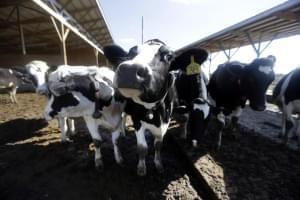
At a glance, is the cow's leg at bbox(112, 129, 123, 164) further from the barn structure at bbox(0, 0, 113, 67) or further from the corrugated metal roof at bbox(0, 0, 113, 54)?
the corrugated metal roof at bbox(0, 0, 113, 54)

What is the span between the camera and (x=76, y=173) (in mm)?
3039

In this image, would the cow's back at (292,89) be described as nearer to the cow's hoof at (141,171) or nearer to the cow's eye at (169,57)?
the cow's eye at (169,57)

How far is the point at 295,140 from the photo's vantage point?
425 centimetres

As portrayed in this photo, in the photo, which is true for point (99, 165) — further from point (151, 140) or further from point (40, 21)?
point (40, 21)

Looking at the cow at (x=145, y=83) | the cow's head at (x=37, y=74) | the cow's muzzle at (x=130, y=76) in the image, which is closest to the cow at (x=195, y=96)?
the cow at (x=145, y=83)

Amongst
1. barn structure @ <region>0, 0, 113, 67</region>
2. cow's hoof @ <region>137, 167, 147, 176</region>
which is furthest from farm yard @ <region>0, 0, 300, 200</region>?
barn structure @ <region>0, 0, 113, 67</region>

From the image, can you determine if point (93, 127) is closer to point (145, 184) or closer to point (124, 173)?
point (124, 173)

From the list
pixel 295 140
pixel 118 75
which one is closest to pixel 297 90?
pixel 295 140

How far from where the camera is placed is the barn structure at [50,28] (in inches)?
294

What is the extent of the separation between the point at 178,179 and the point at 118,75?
1694mm

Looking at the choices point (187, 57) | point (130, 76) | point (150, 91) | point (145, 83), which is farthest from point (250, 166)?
point (130, 76)

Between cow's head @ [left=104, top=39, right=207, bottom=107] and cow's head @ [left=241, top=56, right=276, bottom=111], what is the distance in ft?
4.69

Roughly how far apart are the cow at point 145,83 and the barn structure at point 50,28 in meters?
4.04

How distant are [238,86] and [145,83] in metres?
2.32
